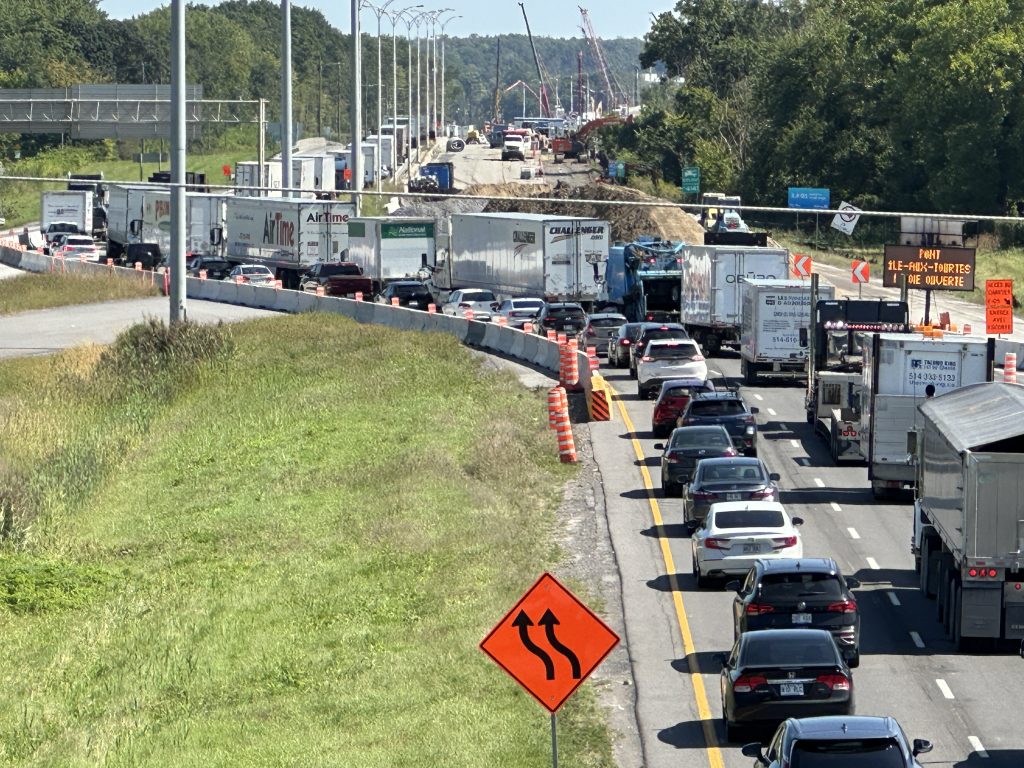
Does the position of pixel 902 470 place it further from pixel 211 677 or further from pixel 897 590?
pixel 211 677

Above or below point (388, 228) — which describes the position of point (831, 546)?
below

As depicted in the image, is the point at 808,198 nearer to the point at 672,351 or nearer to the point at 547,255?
the point at 547,255

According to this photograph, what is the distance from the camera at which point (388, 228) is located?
74875 millimetres

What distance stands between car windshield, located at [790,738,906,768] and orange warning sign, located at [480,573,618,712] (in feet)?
6.74

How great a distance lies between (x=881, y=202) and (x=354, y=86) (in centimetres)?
5375

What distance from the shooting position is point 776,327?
171ft

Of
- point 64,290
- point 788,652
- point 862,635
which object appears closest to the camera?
point 788,652

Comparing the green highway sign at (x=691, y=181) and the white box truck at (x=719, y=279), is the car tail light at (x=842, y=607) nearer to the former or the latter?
the white box truck at (x=719, y=279)

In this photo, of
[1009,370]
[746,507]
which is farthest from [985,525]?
[1009,370]

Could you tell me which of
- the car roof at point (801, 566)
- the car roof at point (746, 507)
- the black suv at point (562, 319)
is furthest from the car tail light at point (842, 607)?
the black suv at point (562, 319)

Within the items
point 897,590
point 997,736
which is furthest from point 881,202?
point 997,736

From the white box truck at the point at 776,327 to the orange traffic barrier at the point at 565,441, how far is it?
11724mm

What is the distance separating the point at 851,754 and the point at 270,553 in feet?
61.6

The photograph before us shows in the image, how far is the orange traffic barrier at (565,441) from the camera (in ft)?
136
